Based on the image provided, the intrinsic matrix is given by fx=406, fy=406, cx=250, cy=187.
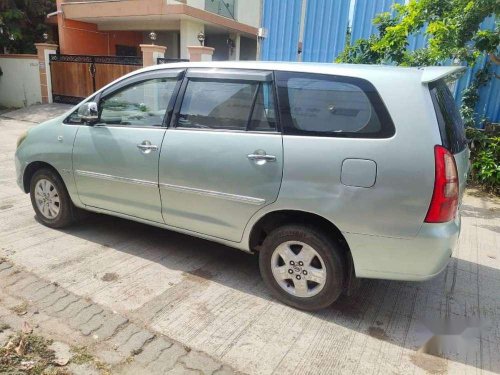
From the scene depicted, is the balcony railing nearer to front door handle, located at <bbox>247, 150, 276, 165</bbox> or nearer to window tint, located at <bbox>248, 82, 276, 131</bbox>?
window tint, located at <bbox>248, 82, 276, 131</bbox>

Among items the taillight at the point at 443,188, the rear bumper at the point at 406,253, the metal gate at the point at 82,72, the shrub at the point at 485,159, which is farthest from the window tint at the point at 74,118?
the metal gate at the point at 82,72

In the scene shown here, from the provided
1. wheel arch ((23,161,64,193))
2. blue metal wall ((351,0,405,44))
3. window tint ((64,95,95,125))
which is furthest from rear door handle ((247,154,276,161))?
blue metal wall ((351,0,405,44))

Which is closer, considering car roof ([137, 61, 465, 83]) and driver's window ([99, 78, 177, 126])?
car roof ([137, 61, 465, 83])

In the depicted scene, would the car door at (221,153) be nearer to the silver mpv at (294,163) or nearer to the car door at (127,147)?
the silver mpv at (294,163)

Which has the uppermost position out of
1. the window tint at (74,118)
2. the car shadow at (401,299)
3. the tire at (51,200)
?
the window tint at (74,118)

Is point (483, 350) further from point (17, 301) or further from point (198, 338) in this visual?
point (17, 301)

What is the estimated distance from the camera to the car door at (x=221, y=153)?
3033mm

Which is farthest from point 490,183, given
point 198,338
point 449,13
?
point 198,338

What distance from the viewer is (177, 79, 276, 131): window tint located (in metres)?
3.09

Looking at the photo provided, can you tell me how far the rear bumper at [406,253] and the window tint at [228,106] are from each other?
3.58 feet

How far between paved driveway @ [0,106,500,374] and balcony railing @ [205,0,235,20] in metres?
13.9

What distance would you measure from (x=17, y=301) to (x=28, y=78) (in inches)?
574

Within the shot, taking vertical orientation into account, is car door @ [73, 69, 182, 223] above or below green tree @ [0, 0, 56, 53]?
below

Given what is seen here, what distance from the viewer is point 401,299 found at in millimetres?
3383
